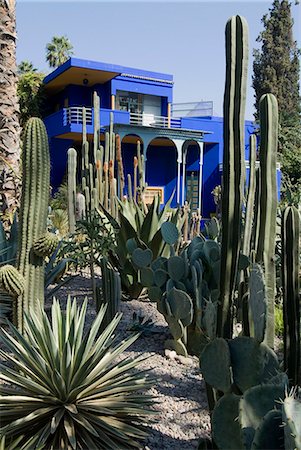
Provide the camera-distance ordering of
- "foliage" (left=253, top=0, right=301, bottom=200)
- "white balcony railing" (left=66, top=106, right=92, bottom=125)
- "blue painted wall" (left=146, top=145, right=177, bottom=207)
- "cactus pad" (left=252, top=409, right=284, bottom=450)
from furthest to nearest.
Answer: "foliage" (left=253, top=0, right=301, bottom=200) < "blue painted wall" (left=146, top=145, right=177, bottom=207) < "white balcony railing" (left=66, top=106, right=92, bottom=125) < "cactus pad" (left=252, top=409, right=284, bottom=450)

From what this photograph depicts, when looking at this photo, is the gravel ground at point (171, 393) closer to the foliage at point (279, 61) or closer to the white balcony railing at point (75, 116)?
the white balcony railing at point (75, 116)

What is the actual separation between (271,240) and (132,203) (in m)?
3.19

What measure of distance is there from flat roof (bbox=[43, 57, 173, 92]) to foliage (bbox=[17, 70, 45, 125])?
1.50ft

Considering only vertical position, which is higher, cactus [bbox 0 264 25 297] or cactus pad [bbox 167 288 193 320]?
cactus [bbox 0 264 25 297]

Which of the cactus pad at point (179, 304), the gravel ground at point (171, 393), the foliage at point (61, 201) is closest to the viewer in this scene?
the gravel ground at point (171, 393)

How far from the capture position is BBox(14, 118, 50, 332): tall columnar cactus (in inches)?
139

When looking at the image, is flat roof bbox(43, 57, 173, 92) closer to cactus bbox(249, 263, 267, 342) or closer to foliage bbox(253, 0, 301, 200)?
foliage bbox(253, 0, 301, 200)

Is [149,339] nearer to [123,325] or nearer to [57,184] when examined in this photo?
[123,325]

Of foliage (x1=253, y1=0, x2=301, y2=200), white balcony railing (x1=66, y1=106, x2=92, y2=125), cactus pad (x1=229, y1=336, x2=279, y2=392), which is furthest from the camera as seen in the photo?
foliage (x1=253, y1=0, x2=301, y2=200)

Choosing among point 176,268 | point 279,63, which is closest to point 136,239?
point 176,268

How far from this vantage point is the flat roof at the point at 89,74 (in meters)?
19.8

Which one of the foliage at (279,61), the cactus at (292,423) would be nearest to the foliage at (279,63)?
the foliage at (279,61)

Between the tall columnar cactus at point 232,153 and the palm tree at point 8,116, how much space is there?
3518mm

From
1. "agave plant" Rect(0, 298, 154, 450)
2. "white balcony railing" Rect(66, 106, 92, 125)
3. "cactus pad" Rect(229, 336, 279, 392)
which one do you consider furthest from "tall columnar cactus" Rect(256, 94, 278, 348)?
"white balcony railing" Rect(66, 106, 92, 125)
